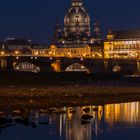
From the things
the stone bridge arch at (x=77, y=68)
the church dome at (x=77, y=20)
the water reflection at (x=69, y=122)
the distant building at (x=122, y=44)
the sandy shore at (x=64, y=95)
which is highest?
the church dome at (x=77, y=20)

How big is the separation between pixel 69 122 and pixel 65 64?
60.8 meters

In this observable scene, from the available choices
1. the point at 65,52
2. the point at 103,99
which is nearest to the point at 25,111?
the point at 103,99

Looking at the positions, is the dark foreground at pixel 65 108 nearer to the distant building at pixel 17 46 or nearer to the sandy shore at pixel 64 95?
the sandy shore at pixel 64 95

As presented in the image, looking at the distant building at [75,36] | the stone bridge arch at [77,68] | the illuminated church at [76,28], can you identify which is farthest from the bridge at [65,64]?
the illuminated church at [76,28]

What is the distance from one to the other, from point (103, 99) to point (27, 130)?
22529 millimetres

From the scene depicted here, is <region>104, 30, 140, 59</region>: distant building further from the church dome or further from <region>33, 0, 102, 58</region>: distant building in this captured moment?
the church dome

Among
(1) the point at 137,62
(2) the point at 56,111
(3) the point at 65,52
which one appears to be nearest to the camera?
(2) the point at 56,111

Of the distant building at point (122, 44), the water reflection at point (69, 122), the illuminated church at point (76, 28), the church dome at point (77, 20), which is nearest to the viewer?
the water reflection at point (69, 122)

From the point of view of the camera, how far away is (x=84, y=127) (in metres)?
44.7

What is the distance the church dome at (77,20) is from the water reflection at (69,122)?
442ft

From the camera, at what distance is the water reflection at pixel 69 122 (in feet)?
139

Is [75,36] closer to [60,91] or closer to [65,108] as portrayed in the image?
[60,91]

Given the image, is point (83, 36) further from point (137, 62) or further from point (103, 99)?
point (103, 99)

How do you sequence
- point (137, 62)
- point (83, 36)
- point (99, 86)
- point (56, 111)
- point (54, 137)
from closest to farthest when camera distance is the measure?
1. point (54, 137)
2. point (56, 111)
3. point (99, 86)
4. point (137, 62)
5. point (83, 36)
